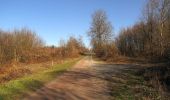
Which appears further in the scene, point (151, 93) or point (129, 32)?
point (129, 32)

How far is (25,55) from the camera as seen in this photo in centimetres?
4872

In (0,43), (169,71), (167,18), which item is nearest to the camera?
(169,71)

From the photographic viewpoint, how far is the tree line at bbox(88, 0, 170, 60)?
149 ft

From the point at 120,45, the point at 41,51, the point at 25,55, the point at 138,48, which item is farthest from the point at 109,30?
the point at 25,55

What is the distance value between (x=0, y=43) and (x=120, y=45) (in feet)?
145

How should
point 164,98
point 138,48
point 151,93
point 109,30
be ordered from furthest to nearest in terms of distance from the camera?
point 109,30, point 138,48, point 151,93, point 164,98

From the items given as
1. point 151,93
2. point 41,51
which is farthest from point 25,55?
point 151,93

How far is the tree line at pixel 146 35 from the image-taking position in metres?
45.3

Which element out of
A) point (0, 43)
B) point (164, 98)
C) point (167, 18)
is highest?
point (167, 18)

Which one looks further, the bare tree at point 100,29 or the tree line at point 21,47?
the bare tree at point 100,29

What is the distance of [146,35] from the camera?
59.2m

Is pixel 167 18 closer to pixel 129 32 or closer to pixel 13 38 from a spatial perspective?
pixel 13 38

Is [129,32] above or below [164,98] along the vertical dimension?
above

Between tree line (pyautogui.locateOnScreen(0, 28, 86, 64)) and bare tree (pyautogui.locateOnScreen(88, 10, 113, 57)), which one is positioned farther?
bare tree (pyautogui.locateOnScreen(88, 10, 113, 57))
